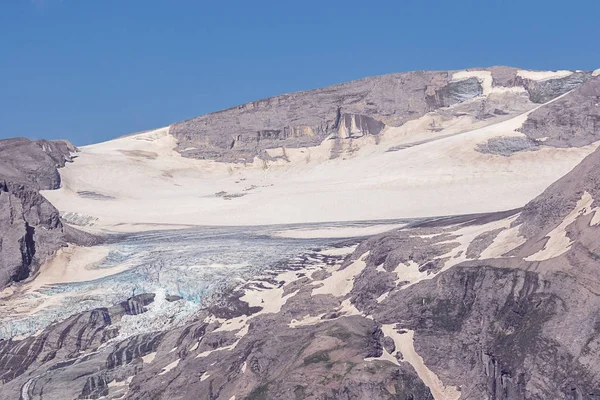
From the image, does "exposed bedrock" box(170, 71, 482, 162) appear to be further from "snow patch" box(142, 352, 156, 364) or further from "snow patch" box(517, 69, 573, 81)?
"snow patch" box(142, 352, 156, 364)

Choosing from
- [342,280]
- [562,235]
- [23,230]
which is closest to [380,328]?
[342,280]

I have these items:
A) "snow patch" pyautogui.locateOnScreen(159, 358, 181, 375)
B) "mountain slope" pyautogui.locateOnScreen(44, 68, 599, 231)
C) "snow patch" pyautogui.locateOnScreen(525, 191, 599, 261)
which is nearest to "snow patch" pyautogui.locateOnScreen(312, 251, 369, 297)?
"snow patch" pyautogui.locateOnScreen(159, 358, 181, 375)

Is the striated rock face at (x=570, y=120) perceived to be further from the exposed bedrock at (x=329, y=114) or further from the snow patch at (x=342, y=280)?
the snow patch at (x=342, y=280)

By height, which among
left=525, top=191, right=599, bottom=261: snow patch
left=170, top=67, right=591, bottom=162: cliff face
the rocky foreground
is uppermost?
left=170, top=67, right=591, bottom=162: cliff face

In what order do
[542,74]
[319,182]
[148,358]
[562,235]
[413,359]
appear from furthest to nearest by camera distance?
[542,74] < [319,182] < [148,358] < [413,359] < [562,235]

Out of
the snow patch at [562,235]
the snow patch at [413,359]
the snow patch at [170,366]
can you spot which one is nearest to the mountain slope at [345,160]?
the snow patch at [170,366]

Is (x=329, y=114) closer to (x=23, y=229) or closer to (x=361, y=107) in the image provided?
(x=361, y=107)

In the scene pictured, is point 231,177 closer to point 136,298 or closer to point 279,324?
point 136,298

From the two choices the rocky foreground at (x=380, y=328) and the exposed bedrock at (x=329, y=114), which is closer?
the rocky foreground at (x=380, y=328)

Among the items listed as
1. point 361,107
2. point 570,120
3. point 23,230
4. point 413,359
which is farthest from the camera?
point 361,107
